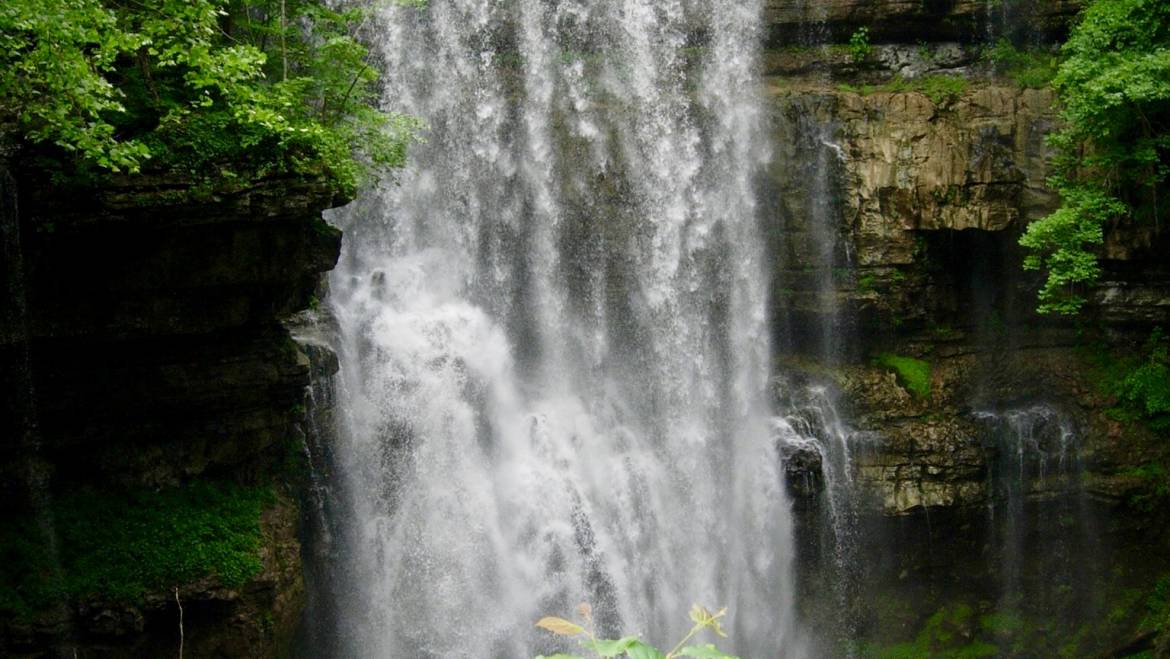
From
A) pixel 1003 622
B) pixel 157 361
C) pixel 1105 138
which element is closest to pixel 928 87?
pixel 1105 138

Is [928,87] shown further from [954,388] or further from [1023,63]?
[954,388]

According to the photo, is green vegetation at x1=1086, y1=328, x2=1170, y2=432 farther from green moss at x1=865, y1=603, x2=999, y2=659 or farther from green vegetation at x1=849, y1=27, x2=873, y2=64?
green vegetation at x1=849, y1=27, x2=873, y2=64

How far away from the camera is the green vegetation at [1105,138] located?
1658 cm

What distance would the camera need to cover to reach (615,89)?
20734 millimetres

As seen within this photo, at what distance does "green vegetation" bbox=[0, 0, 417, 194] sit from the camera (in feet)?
32.6

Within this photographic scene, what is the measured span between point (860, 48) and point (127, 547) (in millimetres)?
16662

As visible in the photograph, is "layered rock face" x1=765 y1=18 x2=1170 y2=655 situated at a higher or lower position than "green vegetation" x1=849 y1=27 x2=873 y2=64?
lower

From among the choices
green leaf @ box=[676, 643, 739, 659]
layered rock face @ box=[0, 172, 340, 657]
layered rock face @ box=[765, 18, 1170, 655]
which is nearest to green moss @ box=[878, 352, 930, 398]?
layered rock face @ box=[765, 18, 1170, 655]

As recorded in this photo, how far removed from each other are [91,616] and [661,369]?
439 inches

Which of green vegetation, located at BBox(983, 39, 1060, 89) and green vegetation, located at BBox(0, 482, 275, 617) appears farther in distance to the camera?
green vegetation, located at BBox(983, 39, 1060, 89)

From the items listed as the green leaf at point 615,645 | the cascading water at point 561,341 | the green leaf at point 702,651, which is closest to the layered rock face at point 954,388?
the cascading water at point 561,341

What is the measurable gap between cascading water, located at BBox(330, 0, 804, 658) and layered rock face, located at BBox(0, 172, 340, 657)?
2671mm

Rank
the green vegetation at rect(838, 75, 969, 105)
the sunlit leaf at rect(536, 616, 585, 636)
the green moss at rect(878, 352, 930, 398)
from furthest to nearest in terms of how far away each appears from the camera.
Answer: the green vegetation at rect(838, 75, 969, 105) → the green moss at rect(878, 352, 930, 398) → the sunlit leaf at rect(536, 616, 585, 636)

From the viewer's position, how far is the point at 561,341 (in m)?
19.8
